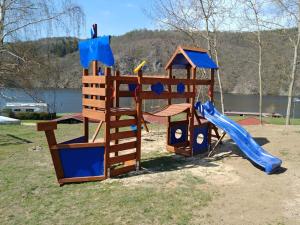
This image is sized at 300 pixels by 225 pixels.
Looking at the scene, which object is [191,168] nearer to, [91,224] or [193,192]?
[193,192]

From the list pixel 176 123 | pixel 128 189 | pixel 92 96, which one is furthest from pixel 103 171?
pixel 176 123

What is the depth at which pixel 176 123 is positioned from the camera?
1027 centimetres

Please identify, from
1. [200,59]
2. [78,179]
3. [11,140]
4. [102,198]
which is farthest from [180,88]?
[11,140]

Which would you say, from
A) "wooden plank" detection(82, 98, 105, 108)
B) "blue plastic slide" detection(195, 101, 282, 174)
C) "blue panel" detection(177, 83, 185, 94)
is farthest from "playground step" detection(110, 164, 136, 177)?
"blue plastic slide" detection(195, 101, 282, 174)

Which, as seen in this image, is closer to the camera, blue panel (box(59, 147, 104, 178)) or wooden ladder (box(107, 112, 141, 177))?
blue panel (box(59, 147, 104, 178))

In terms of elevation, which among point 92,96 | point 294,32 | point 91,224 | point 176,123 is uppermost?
point 294,32

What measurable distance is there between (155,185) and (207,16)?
11.6m

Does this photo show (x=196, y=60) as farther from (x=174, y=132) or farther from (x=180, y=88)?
(x=174, y=132)

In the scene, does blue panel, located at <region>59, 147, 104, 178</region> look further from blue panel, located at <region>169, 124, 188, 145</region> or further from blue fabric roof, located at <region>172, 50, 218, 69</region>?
blue fabric roof, located at <region>172, 50, 218, 69</region>

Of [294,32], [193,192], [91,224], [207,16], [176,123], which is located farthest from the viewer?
[207,16]

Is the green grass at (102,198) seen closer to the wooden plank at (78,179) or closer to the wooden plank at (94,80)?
the wooden plank at (78,179)

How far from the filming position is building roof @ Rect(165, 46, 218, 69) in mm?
9461

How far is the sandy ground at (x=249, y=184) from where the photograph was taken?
5.52m

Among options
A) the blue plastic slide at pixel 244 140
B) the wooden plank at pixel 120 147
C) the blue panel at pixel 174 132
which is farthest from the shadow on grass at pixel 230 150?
the wooden plank at pixel 120 147
